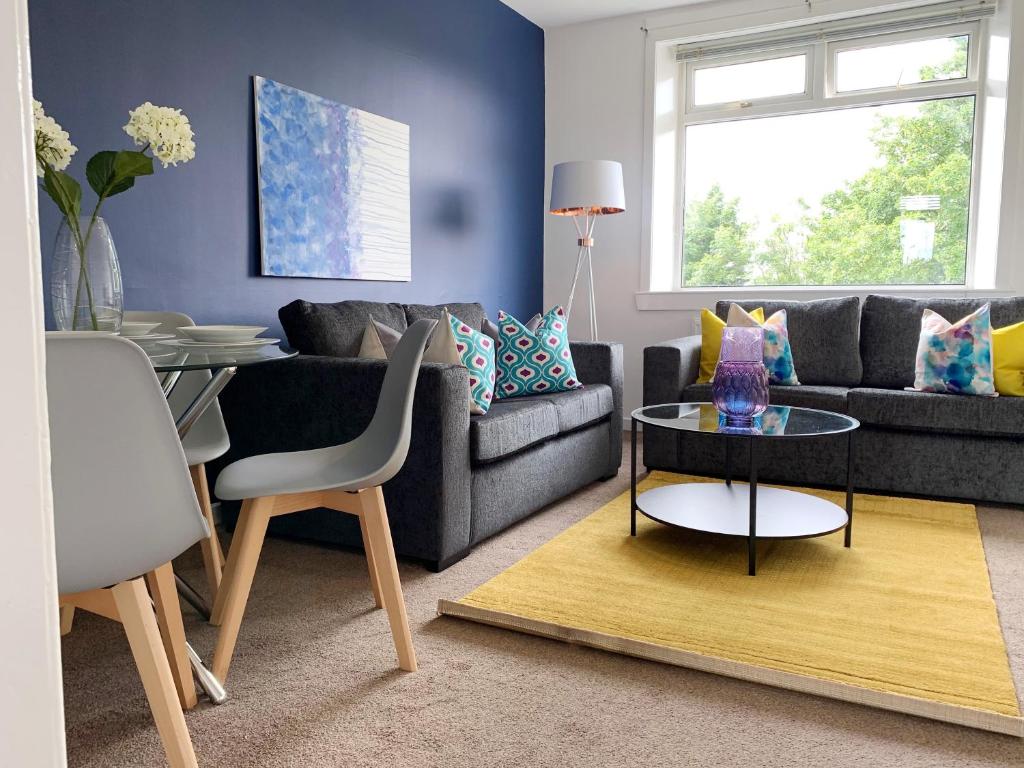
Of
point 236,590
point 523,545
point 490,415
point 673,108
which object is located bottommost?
point 523,545

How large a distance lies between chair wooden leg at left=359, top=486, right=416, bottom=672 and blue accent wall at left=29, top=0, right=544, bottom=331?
1115 millimetres

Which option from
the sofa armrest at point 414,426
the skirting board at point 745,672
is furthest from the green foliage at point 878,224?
the skirting board at point 745,672

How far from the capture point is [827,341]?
4117 millimetres

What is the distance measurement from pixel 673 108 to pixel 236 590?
4559 millimetres

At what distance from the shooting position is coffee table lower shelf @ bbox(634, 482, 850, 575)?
254 cm

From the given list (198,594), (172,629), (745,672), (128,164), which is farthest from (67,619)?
(745,672)

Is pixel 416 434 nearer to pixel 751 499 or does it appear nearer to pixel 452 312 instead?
pixel 751 499

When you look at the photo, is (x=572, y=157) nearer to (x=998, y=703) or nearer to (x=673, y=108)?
(x=673, y=108)

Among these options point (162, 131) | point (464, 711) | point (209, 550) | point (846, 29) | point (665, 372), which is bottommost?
point (464, 711)

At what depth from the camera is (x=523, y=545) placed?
2881mm

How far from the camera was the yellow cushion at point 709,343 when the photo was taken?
4.11 meters

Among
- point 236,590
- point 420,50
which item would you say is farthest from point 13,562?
point 420,50

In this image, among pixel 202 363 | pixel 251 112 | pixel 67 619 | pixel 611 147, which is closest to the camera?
pixel 202 363

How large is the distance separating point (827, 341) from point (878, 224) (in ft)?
4.06
